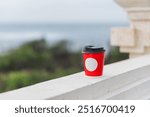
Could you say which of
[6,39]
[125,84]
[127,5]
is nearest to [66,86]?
[125,84]

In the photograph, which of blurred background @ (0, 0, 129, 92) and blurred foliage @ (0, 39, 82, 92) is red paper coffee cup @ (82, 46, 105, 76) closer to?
blurred background @ (0, 0, 129, 92)

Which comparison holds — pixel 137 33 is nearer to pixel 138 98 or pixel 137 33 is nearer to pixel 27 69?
pixel 138 98

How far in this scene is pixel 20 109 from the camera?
896mm

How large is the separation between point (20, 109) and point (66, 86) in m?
0.14

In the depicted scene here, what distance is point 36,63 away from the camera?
23.7 ft

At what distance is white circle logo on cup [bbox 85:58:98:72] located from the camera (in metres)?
1.10

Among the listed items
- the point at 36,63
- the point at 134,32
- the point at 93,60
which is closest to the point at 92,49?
the point at 93,60

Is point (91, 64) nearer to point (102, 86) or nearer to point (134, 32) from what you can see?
point (102, 86)

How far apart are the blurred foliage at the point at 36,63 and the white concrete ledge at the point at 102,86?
16.7 ft

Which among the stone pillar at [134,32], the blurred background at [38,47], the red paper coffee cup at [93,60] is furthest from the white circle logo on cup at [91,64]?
the blurred background at [38,47]

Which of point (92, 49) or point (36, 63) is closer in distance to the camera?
point (92, 49)

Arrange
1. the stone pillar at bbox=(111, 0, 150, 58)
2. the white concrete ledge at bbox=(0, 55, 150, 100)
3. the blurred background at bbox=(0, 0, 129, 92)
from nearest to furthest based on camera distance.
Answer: the white concrete ledge at bbox=(0, 55, 150, 100) < the stone pillar at bbox=(111, 0, 150, 58) < the blurred background at bbox=(0, 0, 129, 92)

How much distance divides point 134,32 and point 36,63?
5.54 meters

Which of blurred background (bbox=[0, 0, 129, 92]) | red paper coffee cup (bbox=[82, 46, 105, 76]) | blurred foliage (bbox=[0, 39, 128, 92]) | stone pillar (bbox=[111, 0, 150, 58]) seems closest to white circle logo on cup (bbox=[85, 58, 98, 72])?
red paper coffee cup (bbox=[82, 46, 105, 76])
